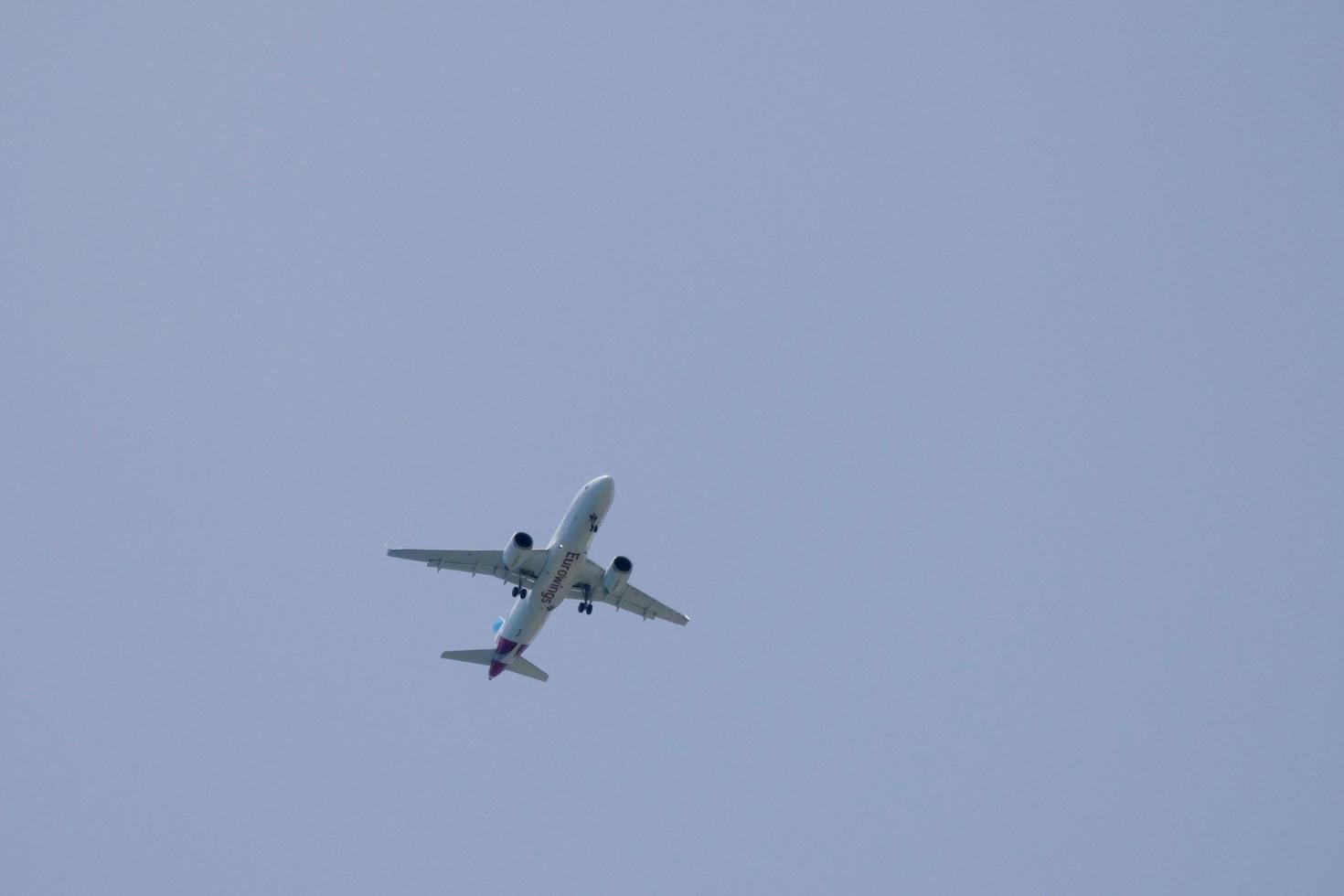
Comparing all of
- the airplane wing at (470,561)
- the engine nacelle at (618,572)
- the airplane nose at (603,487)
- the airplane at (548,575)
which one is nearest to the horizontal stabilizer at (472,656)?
the airplane at (548,575)

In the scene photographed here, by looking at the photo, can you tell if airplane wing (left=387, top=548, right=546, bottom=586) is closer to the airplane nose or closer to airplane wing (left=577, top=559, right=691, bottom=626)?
airplane wing (left=577, top=559, right=691, bottom=626)

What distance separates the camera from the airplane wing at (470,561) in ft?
211

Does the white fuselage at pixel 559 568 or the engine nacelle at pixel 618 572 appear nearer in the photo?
the white fuselage at pixel 559 568

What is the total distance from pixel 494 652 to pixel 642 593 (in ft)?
21.7

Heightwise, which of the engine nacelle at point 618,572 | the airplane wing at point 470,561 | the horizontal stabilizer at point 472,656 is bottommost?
the horizontal stabilizer at point 472,656

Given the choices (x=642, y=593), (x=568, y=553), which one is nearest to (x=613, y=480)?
(x=568, y=553)

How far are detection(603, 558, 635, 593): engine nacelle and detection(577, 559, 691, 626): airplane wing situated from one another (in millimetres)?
651

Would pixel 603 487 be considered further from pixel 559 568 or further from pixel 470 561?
pixel 470 561

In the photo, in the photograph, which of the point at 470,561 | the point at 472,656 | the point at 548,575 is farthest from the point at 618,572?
the point at 472,656

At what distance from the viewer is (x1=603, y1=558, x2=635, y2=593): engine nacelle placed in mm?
64688

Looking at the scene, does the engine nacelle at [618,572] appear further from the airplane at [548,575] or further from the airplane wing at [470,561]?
the airplane wing at [470,561]

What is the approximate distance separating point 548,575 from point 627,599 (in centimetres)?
577

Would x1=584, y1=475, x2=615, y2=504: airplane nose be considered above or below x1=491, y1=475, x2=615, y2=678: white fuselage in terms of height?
above

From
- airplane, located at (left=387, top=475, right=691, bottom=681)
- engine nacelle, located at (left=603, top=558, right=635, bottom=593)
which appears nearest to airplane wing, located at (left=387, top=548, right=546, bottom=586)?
airplane, located at (left=387, top=475, right=691, bottom=681)
